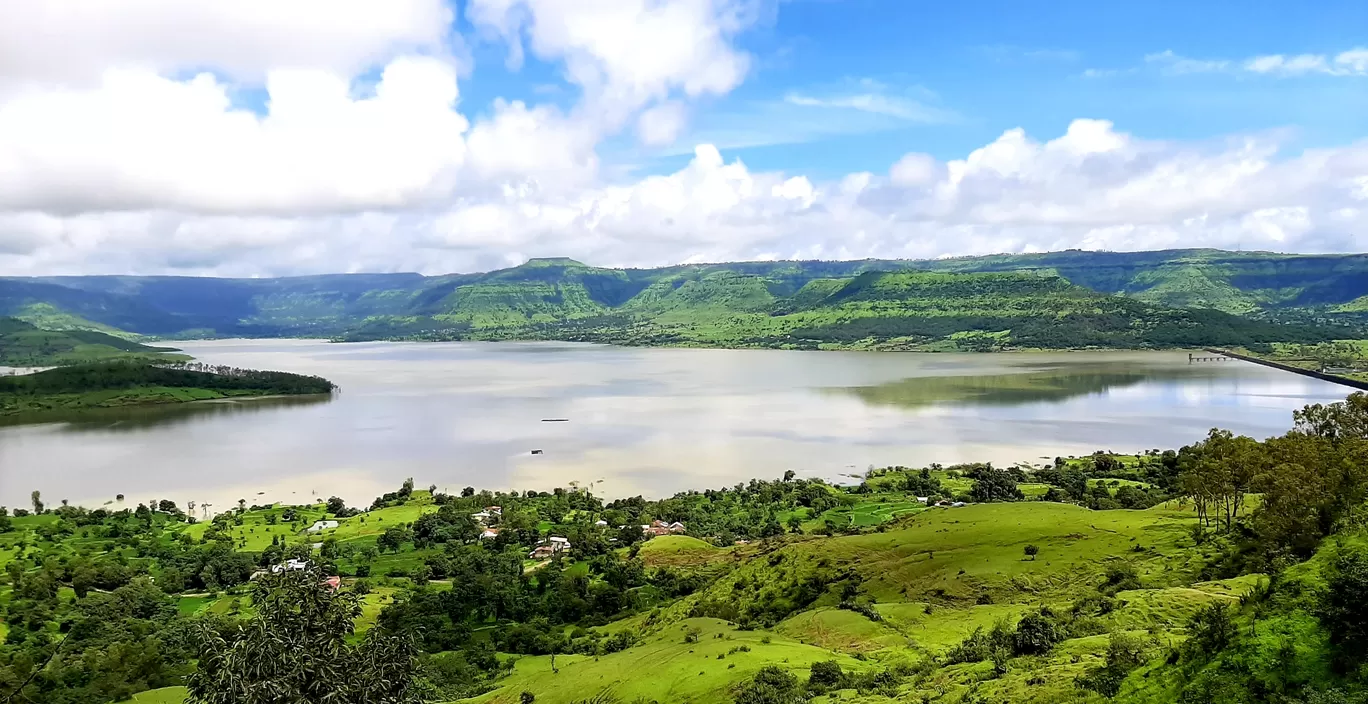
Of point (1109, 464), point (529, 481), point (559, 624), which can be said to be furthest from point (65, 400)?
point (1109, 464)

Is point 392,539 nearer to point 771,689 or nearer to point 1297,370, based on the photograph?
point 771,689

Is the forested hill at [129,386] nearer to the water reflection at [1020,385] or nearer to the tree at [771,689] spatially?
the water reflection at [1020,385]

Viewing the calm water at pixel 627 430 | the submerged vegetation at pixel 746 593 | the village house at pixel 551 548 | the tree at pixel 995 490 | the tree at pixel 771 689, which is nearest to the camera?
the submerged vegetation at pixel 746 593

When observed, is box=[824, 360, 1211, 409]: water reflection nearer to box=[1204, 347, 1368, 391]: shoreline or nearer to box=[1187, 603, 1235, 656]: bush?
box=[1204, 347, 1368, 391]: shoreline

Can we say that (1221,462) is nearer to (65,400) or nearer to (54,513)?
(54,513)

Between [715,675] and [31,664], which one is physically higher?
[715,675]

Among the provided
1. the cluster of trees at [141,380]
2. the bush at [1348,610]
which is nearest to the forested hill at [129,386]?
the cluster of trees at [141,380]
